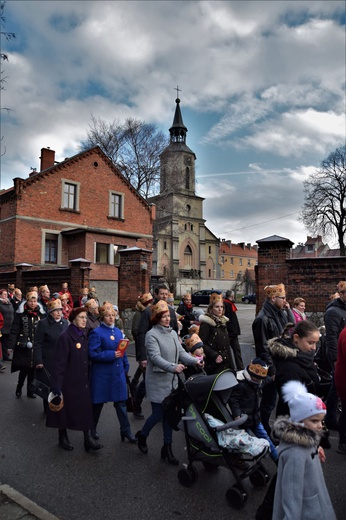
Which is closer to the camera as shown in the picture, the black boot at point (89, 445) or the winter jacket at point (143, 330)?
the black boot at point (89, 445)

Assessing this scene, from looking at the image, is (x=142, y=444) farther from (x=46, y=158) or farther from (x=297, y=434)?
(x=46, y=158)

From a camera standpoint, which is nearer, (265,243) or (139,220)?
(265,243)

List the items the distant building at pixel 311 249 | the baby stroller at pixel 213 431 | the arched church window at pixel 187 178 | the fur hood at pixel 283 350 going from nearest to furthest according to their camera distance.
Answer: the baby stroller at pixel 213 431
the fur hood at pixel 283 350
the arched church window at pixel 187 178
the distant building at pixel 311 249

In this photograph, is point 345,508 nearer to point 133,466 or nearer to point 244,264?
point 133,466

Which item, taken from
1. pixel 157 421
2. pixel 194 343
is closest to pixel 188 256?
pixel 194 343

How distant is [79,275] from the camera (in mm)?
16609

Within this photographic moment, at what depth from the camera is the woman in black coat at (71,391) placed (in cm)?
480

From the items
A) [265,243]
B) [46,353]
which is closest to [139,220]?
[265,243]

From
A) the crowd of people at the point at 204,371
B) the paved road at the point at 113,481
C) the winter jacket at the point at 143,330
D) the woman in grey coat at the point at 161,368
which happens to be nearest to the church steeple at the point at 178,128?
the crowd of people at the point at 204,371

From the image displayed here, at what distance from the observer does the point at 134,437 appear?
5.10m

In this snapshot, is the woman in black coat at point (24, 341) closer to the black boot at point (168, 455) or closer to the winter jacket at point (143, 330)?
the winter jacket at point (143, 330)

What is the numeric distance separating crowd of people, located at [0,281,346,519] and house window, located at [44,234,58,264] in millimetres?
20013

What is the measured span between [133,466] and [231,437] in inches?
52.1

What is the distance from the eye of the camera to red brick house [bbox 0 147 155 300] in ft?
82.7
